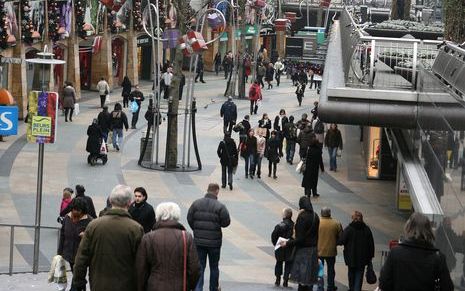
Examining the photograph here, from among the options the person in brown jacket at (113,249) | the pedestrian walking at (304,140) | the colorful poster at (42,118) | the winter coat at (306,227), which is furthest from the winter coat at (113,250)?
the pedestrian walking at (304,140)

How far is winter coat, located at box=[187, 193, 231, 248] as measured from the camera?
1502 centimetres

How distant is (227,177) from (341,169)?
203 inches

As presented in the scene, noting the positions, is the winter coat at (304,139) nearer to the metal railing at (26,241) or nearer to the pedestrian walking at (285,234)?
the metal railing at (26,241)

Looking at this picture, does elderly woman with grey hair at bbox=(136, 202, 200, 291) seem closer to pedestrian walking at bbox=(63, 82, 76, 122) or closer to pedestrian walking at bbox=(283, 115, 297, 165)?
pedestrian walking at bbox=(283, 115, 297, 165)

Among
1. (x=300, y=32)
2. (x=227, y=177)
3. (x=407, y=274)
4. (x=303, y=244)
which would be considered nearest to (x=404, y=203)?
(x=227, y=177)

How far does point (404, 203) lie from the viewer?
1104 inches

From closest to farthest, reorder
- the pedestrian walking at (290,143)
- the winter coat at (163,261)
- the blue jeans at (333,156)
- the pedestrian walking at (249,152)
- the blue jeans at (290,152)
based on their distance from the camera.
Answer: the winter coat at (163,261), the pedestrian walking at (249,152), the blue jeans at (333,156), the pedestrian walking at (290,143), the blue jeans at (290,152)

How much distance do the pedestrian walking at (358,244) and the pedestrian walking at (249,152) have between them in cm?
1482

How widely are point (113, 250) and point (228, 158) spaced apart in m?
21.1

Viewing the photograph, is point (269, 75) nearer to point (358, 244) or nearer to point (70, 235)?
point (358, 244)

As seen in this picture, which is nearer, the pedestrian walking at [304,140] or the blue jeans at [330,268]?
the blue jeans at [330,268]

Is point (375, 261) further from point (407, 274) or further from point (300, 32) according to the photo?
point (300, 32)

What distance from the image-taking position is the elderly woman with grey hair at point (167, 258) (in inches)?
364

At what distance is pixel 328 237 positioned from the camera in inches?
715
